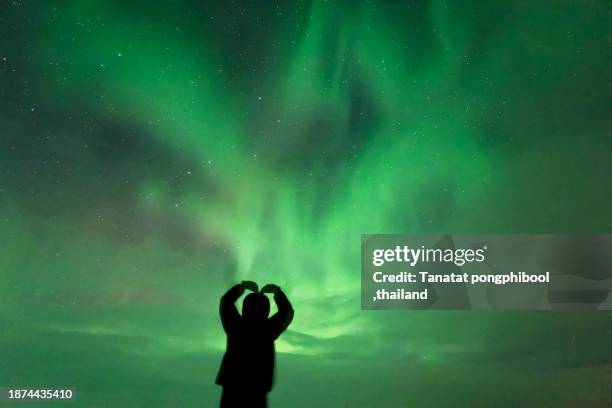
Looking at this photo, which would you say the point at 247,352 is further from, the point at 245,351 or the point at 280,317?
the point at 280,317

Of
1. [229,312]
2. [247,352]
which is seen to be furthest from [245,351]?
[229,312]

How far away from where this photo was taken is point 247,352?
2.62 m

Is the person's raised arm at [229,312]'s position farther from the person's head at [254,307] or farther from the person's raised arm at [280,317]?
the person's raised arm at [280,317]

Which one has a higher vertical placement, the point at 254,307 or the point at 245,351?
the point at 254,307

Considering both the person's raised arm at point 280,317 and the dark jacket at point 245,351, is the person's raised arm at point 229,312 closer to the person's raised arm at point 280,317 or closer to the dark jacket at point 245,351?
the dark jacket at point 245,351

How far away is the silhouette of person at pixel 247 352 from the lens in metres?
2.61

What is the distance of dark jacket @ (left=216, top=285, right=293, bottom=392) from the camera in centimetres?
261

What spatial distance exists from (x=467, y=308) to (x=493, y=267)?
26 cm

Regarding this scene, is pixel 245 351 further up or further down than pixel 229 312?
further down

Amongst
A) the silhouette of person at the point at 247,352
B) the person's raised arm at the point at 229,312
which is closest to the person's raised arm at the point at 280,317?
the silhouette of person at the point at 247,352

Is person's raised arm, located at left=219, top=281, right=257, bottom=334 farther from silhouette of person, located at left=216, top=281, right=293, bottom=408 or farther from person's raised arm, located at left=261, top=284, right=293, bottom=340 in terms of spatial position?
person's raised arm, located at left=261, top=284, right=293, bottom=340

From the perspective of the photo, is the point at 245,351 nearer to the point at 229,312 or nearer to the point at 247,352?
the point at 247,352

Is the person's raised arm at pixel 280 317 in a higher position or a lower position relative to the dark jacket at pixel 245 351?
higher

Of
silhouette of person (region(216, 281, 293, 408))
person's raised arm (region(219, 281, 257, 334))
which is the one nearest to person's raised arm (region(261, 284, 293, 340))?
silhouette of person (region(216, 281, 293, 408))
